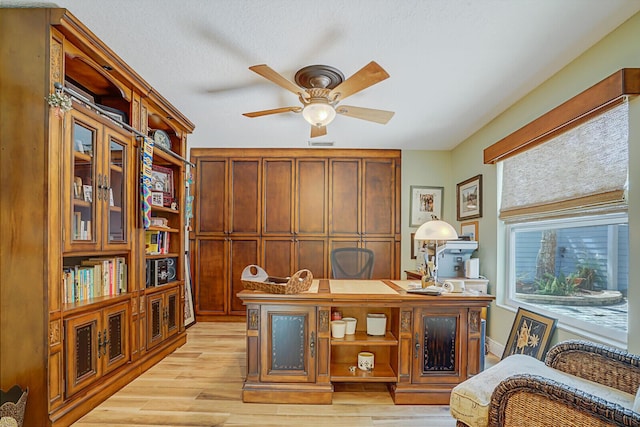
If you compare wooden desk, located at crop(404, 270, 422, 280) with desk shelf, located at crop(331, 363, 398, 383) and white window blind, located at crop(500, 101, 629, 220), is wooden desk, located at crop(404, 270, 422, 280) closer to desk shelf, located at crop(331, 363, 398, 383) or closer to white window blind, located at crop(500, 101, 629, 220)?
white window blind, located at crop(500, 101, 629, 220)

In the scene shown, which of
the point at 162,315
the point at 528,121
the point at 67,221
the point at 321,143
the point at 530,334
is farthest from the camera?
the point at 321,143

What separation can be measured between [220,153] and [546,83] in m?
3.90

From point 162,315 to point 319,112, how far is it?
2443mm

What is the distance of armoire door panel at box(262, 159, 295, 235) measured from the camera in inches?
192

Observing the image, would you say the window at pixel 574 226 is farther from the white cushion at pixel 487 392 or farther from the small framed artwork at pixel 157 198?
the small framed artwork at pixel 157 198

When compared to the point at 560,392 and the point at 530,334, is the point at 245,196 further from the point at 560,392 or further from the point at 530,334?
the point at 560,392

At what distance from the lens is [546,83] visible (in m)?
2.69

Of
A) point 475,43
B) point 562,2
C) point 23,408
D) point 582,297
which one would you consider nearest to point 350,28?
point 475,43

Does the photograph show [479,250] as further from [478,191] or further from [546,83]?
[546,83]

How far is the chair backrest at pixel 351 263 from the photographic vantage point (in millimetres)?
3967

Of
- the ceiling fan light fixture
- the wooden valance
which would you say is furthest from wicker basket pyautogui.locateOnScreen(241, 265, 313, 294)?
the wooden valance

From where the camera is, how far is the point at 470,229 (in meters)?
4.13

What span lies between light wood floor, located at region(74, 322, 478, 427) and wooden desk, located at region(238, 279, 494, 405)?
0.10 m

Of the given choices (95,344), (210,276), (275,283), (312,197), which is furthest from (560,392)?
(210,276)
